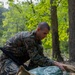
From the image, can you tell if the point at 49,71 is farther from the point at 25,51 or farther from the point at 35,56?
the point at 25,51

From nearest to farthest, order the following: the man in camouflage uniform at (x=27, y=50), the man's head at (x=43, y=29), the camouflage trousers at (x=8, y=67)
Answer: the man's head at (x=43, y=29)
the man in camouflage uniform at (x=27, y=50)
the camouflage trousers at (x=8, y=67)

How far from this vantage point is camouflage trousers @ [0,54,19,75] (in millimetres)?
5852

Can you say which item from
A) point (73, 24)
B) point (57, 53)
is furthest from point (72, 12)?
point (57, 53)

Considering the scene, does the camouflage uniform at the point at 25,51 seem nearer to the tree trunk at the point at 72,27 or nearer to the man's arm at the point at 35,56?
the man's arm at the point at 35,56

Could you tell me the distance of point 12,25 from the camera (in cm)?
6512

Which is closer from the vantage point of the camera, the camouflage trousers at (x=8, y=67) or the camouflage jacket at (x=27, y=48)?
the camouflage jacket at (x=27, y=48)

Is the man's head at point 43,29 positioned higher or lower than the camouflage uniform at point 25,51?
higher

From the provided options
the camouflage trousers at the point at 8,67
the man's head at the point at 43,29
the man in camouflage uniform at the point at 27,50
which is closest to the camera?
the man's head at the point at 43,29

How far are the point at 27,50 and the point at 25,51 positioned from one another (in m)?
0.17

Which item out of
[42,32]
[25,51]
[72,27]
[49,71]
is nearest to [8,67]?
[25,51]

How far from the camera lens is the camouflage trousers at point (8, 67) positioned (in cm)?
585

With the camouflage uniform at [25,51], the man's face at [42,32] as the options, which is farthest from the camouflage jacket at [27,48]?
the man's face at [42,32]

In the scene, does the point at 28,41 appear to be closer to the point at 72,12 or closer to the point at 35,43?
the point at 35,43

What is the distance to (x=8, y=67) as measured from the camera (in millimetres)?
5965
